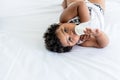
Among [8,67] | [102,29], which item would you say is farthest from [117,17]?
[8,67]

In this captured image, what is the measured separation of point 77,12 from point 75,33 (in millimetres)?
191

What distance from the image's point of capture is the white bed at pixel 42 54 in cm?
99

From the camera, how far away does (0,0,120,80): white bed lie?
39.1 inches

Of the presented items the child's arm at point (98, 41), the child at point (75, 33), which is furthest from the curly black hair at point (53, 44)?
the child's arm at point (98, 41)

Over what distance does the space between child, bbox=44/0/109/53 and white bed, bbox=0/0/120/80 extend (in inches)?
1.5

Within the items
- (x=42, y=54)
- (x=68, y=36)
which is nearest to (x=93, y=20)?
(x=68, y=36)

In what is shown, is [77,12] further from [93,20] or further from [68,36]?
[68,36]

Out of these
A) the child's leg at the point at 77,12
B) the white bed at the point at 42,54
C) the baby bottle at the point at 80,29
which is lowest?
the white bed at the point at 42,54

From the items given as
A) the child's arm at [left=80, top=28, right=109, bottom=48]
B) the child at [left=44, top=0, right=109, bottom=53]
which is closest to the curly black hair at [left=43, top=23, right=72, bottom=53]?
the child at [left=44, top=0, right=109, bottom=53]

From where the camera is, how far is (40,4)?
150 cm

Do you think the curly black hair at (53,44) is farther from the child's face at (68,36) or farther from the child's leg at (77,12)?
the child's leg at (77,12)

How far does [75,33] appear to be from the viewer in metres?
1.12

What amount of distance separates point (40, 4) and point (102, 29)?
0.48 metres

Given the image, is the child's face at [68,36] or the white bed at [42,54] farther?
the child's face at [68,36]
